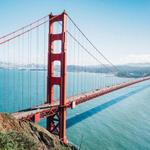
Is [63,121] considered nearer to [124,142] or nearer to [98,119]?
[124,142]

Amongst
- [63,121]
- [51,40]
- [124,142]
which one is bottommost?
[124,142]

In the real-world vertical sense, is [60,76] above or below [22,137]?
above

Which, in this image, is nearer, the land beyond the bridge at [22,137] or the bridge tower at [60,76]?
the land beyond the bridge at [22,137]

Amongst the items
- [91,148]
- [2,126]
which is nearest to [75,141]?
[91,148]

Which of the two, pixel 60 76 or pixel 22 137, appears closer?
pixel 22 137

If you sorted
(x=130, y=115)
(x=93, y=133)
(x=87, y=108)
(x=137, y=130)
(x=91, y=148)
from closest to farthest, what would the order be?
1. (x=91, y=148)
2. (x=93, y=133)
3. (x=137, y=130)
4. (x=130, y=115)
5. (x=87, y=108)

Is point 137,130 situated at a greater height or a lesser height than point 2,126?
lesser

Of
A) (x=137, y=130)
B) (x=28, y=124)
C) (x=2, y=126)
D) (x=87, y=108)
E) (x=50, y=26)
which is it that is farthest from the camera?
(x=87, y=108)

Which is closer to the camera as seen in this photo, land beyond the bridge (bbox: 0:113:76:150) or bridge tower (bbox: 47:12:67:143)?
land beyond the bridge (bbox: 0:113:76:150)
